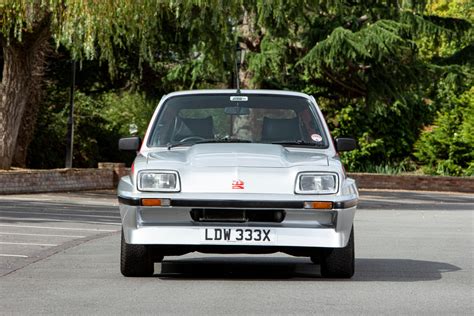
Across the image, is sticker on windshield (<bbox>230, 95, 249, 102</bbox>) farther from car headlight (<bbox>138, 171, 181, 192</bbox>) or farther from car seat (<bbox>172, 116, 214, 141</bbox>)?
car headlight (<bbox>138, 171, 181, 192</bbox>)

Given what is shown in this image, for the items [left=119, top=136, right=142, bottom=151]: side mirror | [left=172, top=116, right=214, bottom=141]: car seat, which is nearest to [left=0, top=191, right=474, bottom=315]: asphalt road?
[left=119, top=136, right=142, bottom=151]: side mirror

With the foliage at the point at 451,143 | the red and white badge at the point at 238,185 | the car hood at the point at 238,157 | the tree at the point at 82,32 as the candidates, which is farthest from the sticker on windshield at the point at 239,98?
the foliage at the point at 451,143

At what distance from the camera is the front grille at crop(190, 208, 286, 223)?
11523mm

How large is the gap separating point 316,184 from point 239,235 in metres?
0.79

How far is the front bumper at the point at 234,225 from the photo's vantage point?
11.4 metres

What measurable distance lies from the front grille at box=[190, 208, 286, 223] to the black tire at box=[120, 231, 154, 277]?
0.61 metres

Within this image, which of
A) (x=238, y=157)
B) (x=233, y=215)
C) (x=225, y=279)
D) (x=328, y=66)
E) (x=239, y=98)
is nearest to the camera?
(x=233, y=215)

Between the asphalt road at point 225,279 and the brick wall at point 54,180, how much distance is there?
10189 millimetres

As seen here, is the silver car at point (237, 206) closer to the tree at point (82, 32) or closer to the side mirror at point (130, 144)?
the side mirror at point (130, 144)

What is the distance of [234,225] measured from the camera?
37.7 ft

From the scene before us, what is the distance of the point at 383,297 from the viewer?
1059cm

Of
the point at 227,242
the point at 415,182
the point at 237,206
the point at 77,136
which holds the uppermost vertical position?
the point at 237,206

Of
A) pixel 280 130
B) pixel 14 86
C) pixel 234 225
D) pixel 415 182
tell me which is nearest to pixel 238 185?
pixel 234 225

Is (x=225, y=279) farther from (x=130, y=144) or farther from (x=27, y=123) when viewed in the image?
(x=27, y=123)
